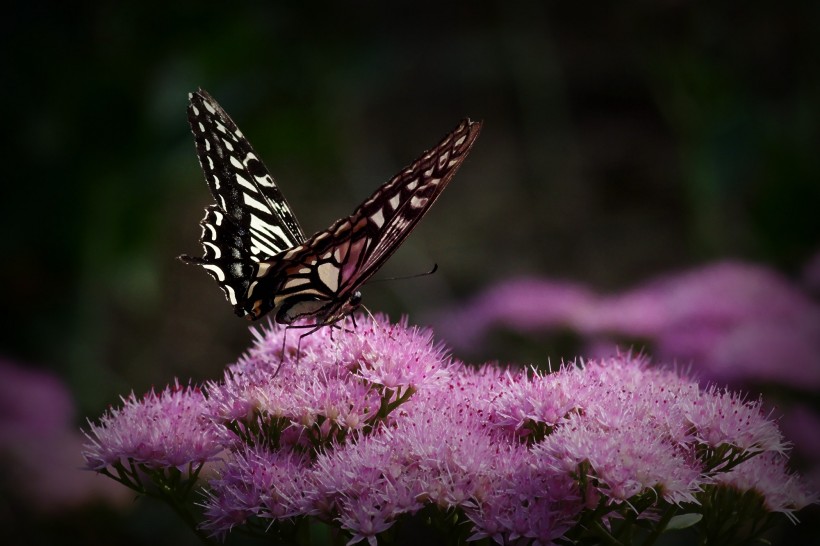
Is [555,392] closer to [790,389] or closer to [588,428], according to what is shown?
[588,428]

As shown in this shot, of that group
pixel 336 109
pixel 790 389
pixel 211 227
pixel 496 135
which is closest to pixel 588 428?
pixel 211 227

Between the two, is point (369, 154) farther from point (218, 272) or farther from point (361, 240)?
point (361, 240)

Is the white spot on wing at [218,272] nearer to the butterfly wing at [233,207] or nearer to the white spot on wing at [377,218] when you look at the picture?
the butterfly wing at [233,207]

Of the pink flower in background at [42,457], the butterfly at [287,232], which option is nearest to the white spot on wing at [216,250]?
the butterfly at [287,232]

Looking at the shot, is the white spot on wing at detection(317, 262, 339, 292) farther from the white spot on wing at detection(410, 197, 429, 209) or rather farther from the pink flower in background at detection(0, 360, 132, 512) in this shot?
the pink flower in background at detection(0, 360, 132, 512)

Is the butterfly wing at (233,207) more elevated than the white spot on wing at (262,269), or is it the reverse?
the butterfly wing at (233,207)

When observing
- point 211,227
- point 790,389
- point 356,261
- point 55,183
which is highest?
point 55,183

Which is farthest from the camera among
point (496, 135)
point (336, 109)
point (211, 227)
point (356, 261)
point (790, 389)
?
point (496, 135)

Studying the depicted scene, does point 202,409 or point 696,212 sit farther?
point 696,212
